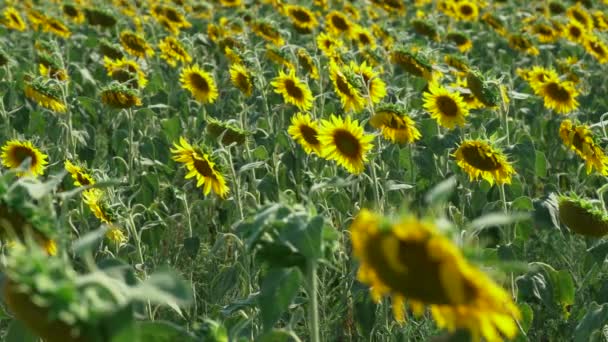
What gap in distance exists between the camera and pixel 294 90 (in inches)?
140

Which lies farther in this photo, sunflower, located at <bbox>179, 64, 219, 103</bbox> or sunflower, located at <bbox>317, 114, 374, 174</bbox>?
sunflower, located at <bbox>179, 64, 219, 103</bbox>

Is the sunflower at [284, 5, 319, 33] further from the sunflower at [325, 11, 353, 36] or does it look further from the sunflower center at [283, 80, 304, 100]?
the sunflower center at [283, 80, 304, 100]

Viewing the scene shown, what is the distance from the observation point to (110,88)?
3262 millimetres

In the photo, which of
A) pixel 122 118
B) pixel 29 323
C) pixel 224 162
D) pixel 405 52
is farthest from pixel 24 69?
pixel 29 323

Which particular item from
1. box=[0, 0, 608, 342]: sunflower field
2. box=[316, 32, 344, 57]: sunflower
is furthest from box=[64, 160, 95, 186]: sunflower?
box=[316, 32, 344, 57]: sunflower

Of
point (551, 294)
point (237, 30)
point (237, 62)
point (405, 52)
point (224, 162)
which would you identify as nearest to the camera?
point (551, 294)

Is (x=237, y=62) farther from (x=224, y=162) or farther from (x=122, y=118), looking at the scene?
(x=224, y=162)

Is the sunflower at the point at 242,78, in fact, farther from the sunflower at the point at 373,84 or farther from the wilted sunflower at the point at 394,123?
the wilted sunflower at the point at 394,123

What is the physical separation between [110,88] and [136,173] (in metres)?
0.53

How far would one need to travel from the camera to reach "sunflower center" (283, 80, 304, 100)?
353cm

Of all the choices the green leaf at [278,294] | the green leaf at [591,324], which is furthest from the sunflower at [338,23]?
the green leaf at [278,294]

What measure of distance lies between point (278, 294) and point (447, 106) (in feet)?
6.60

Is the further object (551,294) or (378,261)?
(551,294)

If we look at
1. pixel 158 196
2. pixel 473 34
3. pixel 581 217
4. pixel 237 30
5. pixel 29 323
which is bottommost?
pixel 473 34
